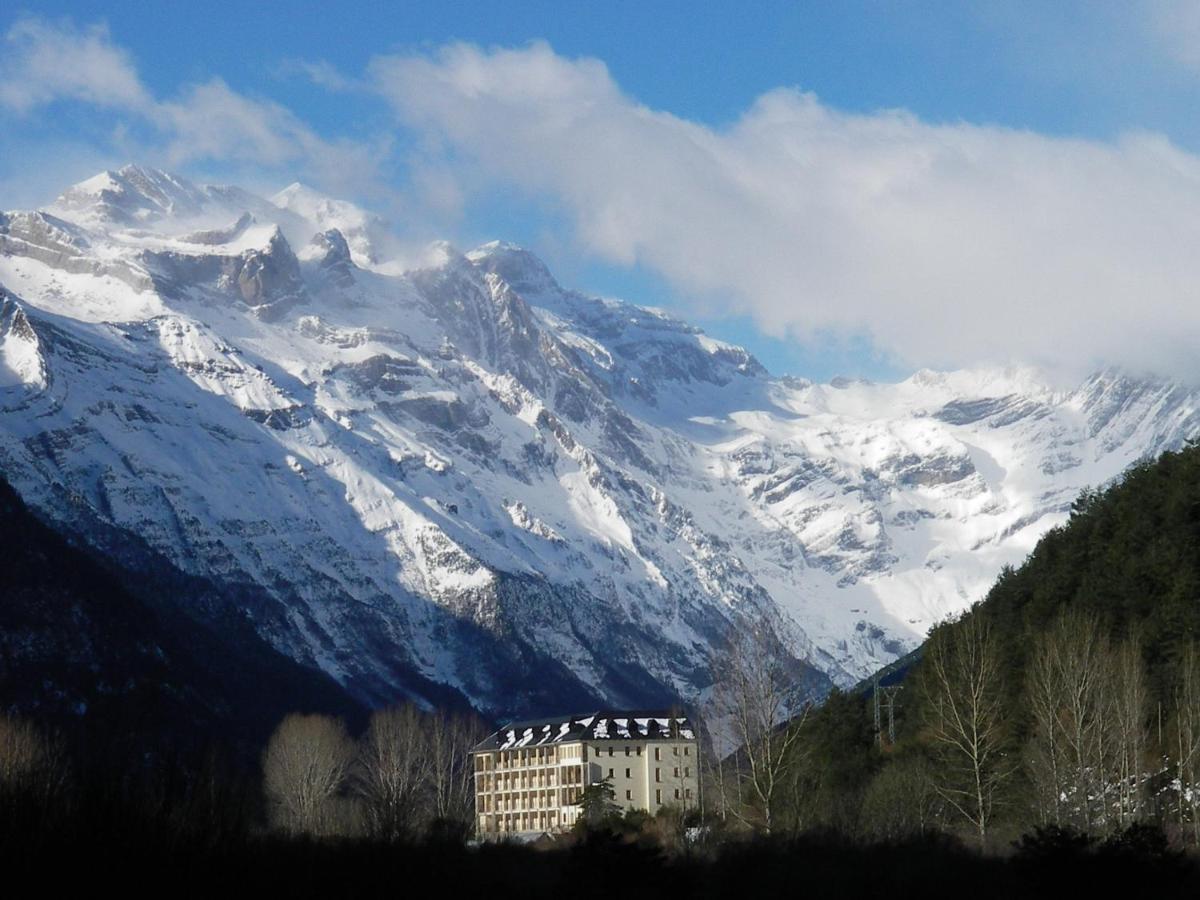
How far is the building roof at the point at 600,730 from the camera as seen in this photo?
16375 cm

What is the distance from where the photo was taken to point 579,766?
161375mm

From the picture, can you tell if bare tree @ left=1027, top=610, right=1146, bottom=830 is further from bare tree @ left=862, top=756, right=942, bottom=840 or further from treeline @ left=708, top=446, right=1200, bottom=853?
bare tree @ left=862, top=756, right=942, bottom=840

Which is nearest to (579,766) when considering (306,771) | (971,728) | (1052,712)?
(306,771)

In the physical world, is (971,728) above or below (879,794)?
above

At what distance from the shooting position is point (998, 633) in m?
96.8

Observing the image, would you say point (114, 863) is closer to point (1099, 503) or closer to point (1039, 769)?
point (1039, 769)

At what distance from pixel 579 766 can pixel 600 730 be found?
547cm

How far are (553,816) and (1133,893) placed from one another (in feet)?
404

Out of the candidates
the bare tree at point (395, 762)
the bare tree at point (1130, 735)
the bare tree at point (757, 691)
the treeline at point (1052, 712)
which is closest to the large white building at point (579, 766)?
the bare tree at point (395, 762)

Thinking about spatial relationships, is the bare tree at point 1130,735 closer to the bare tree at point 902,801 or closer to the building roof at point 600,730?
the bare tree at point 902,801

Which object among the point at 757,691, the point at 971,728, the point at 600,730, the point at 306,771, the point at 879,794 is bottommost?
the point at 879,794

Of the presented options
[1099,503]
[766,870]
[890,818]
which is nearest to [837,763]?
[1099,503]

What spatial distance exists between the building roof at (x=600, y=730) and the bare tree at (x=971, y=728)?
7160 centimetres

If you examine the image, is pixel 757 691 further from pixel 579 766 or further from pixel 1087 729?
pixel 579 766
